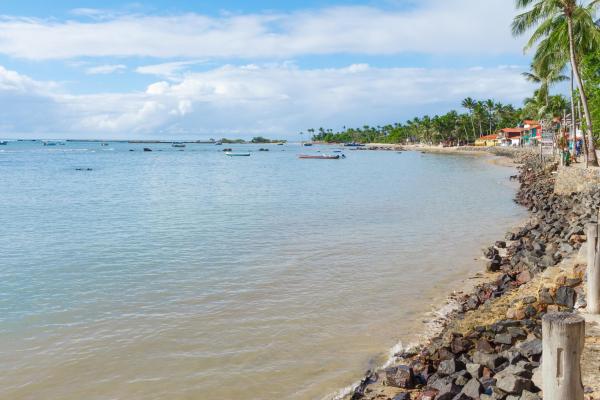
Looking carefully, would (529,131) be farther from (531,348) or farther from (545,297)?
(531,348)

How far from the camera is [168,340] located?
30.4 feet

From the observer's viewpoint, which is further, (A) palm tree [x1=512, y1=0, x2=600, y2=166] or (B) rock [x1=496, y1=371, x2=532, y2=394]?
(A) palm tree [x1=512, y1=0, x2=600, y2=166]

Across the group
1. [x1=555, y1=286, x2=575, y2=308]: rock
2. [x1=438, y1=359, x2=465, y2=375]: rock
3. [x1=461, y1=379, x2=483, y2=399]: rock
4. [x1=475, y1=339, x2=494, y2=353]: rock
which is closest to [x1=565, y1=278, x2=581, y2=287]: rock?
[x1=555, y1=286, x2=575, y2=308]: rock

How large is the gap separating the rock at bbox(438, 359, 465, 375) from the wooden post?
2611 millimetres

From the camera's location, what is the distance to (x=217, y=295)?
11.7m

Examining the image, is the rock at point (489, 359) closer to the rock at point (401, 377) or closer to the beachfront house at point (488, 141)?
the rock at point (401, 377)

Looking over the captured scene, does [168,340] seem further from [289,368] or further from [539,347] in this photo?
[539,347]

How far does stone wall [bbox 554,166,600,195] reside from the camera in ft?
75.9

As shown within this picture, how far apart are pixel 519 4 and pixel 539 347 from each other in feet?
88.9

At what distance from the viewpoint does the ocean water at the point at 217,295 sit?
8000 millimetres

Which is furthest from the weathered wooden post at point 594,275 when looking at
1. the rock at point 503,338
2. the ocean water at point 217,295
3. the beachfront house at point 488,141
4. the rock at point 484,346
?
the beachfront house at point 488,141

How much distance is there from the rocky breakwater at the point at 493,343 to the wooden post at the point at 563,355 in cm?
121

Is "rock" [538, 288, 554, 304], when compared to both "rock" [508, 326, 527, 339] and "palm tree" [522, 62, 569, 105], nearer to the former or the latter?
"rock" [508, 326, 527, 339]

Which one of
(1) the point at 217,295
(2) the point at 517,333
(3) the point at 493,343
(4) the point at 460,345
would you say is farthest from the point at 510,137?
(4) the point at 460,345
